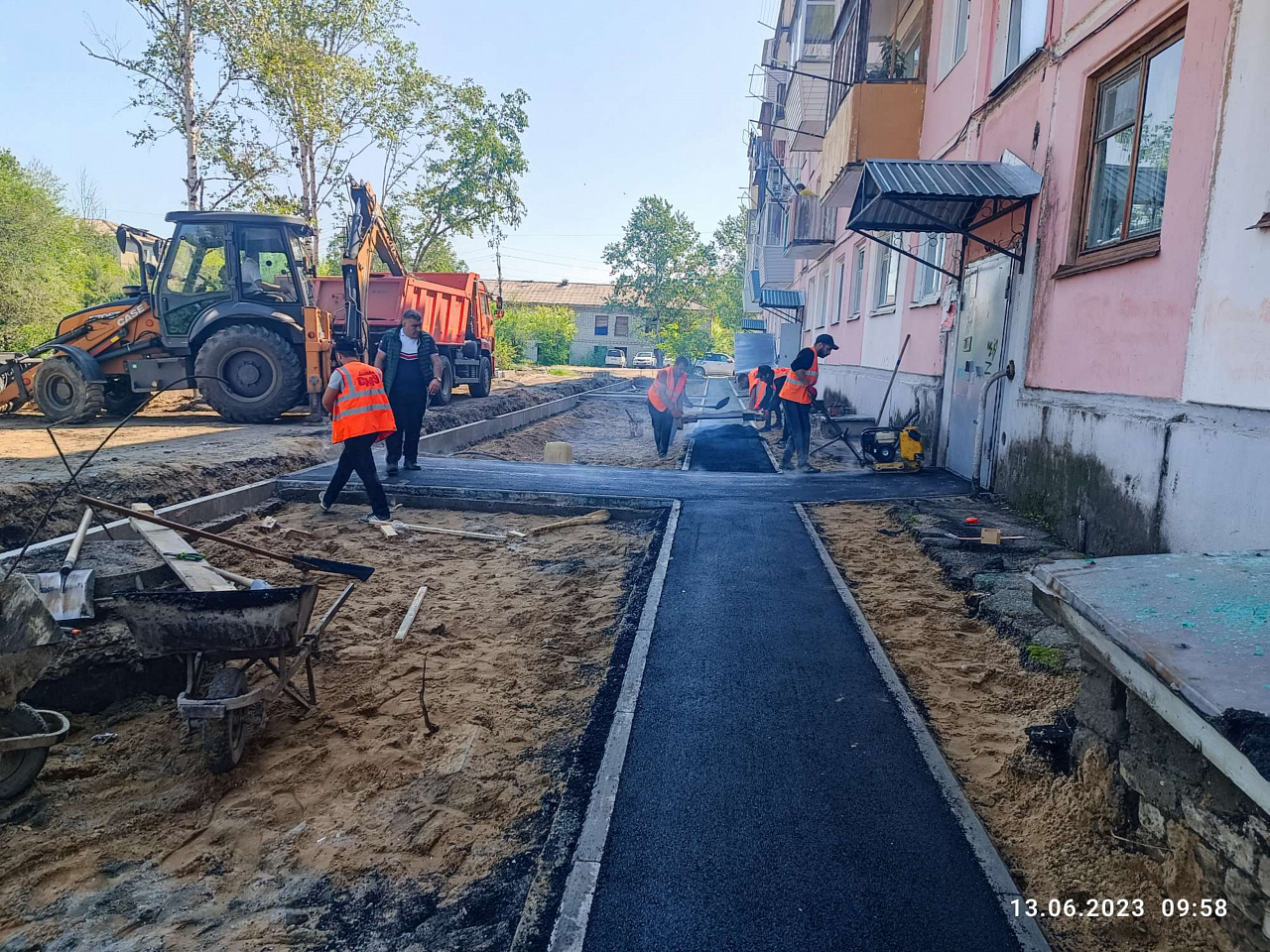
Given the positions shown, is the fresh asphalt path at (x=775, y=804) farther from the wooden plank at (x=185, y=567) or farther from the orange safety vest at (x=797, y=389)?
the orange safety vest at (x=797, y=389)

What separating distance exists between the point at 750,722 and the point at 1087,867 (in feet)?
4.54

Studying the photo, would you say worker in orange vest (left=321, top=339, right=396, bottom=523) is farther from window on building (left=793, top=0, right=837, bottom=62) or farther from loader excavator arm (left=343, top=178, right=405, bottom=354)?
window on building (left=793, top=0, right=837, bottom=62)

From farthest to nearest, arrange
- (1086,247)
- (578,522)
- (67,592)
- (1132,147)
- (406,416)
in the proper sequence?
(406,416) < (578,522) < (1086,247) < (1132,147) < (67,592)

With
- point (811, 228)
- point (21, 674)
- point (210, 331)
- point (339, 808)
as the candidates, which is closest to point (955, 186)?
point (339, 808)

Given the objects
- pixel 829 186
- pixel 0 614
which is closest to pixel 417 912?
pixel 0 614

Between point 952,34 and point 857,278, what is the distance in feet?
21.2

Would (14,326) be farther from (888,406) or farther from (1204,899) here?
(1204,899)

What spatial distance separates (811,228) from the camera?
20.4 m

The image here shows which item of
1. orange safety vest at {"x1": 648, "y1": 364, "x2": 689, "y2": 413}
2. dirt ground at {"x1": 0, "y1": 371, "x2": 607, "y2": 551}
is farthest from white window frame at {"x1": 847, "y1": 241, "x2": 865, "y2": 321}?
dirt ground at {"x1": 0, "y1": 371, "x2": 607, "y2": 551}

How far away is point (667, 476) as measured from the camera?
9.39 m

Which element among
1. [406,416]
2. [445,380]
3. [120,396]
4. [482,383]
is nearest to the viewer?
[406,416]

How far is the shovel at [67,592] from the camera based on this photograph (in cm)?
363

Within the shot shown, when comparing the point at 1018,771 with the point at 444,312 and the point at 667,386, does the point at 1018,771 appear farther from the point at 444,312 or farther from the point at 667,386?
the point at 444,312

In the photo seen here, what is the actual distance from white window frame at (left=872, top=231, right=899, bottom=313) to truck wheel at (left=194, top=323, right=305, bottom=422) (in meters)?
9.83
